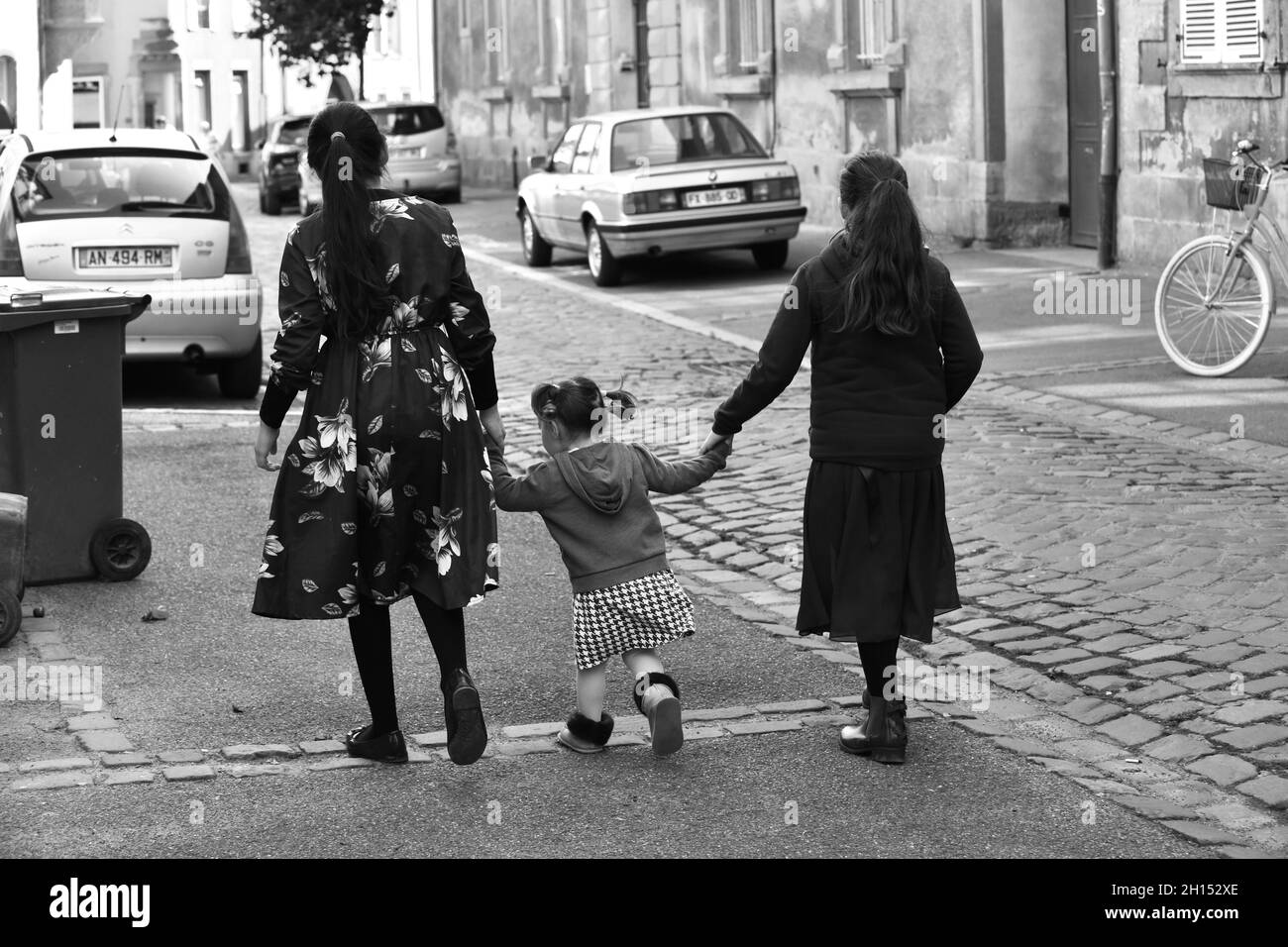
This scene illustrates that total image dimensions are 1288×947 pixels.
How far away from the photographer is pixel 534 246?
20844 millimetres

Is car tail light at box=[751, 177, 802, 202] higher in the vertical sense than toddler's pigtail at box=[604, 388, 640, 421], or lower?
higher

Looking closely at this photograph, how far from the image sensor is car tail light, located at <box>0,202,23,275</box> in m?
11.4

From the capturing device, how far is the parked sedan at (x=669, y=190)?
58.2ft

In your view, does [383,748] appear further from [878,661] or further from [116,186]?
[116,186]

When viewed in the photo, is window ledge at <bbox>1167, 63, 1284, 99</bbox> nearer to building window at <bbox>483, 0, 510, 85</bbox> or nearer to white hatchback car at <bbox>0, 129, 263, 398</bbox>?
white hatchback car at <bbox>0, 129, 263, 398</bbox>

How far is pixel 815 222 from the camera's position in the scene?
23.4 m

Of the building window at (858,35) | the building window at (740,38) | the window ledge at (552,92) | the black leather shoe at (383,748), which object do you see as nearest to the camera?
the black leather shoe at (383,748)

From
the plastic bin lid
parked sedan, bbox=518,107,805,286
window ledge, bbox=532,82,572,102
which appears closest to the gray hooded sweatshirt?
the plastic bin lid

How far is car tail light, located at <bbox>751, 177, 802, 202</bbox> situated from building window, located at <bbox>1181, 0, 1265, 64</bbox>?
12.4ft

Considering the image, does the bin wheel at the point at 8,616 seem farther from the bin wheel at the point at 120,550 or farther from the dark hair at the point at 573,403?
the dark hair at the point at 573,403

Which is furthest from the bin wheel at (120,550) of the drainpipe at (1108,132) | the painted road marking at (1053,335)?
the drainpipe at (1108,132)

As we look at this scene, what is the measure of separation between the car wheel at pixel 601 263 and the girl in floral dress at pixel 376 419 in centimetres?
1305
